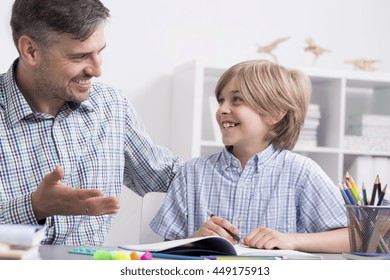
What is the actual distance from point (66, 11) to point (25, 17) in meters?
0.14

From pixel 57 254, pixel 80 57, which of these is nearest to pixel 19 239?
pixel 57 254

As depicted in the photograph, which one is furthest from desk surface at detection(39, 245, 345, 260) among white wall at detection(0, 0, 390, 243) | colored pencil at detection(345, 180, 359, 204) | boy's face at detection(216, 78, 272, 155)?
white wall at detection(0, 0, 390, 243)

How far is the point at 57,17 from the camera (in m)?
1.74

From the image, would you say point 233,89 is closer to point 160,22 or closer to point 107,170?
point 107,170

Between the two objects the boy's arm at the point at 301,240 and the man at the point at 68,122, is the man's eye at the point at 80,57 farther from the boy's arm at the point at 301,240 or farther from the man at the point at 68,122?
the boy's arm at the point at 301,240

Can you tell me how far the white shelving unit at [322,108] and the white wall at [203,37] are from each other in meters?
0.11

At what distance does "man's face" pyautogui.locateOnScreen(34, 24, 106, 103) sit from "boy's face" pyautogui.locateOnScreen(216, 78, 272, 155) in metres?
0.35

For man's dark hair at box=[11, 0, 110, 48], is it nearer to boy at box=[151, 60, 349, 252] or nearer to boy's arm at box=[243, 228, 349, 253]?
boy at box=[151, 60, 349, 252]

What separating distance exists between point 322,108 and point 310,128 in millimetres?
245

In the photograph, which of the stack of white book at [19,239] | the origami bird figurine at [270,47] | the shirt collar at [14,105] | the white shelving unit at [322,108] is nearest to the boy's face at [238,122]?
the shirt collar at [14,105]

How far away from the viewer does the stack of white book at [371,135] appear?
349 cm

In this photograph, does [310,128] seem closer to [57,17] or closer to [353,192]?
[57,17]

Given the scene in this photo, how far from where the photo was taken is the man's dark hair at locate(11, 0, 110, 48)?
67.8 inches
